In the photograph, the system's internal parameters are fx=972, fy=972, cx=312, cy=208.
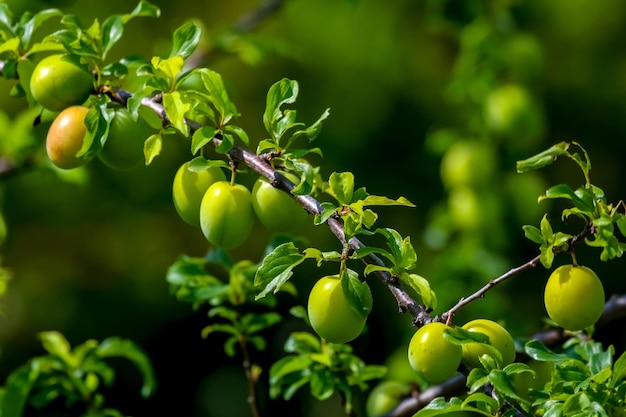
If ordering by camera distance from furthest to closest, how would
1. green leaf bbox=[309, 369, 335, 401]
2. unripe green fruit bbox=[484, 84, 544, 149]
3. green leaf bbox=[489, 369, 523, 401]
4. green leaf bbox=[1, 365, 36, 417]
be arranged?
unripe green fruit bbox=[484, 84, 544, 149] → green leaf bbox=[1, 365, 36, 417] → green leaf bbox=[309, 369, 335, 401] → green leaf bbox=[489, 369, 523, 401]

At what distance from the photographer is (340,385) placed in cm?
110

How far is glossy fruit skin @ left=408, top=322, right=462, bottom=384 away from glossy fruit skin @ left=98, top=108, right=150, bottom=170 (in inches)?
12.5

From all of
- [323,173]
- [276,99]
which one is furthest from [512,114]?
[276,99]

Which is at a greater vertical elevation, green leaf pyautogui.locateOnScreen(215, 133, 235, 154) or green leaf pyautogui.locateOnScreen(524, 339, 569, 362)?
green leaf pyautogui.locateOnScreen(215, 133, 235, 154)

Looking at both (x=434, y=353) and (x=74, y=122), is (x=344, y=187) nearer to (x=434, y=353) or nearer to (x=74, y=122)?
(x=434, y=353)

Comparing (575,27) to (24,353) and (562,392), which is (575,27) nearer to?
(24,353)

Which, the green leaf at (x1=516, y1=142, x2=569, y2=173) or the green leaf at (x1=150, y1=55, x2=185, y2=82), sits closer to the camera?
the green leaf at (x1=516, y1=142, x2=569, y2=173)

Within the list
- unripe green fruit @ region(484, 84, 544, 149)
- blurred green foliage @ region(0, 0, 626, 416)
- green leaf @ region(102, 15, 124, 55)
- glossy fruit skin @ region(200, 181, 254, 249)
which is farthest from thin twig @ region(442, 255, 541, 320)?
blurred green foliage @ region(0, 0, 626, 416)

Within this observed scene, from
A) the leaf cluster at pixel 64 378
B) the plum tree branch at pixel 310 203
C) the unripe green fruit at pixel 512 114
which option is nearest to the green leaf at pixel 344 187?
the plum tree branch at pixel 310 203

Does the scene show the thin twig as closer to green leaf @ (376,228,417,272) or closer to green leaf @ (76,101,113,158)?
green leaf @ (376,228,417,272)

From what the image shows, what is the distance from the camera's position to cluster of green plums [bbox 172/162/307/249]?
2.78 feet

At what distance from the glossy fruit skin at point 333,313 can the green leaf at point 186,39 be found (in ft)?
0.96

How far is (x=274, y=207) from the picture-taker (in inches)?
33.7

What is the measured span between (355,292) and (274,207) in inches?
4.8
